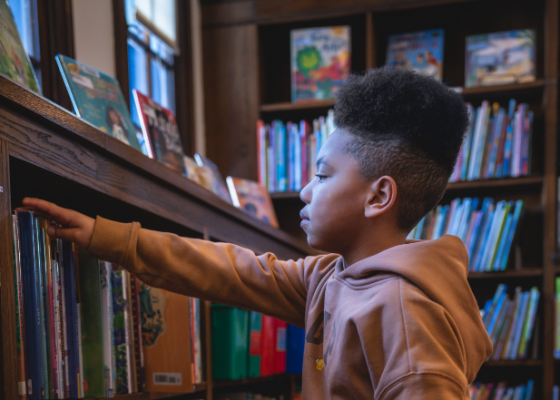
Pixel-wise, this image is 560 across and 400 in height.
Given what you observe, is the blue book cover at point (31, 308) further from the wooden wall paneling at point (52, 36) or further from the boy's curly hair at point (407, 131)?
the wooden wall paneling at point (52, 36)

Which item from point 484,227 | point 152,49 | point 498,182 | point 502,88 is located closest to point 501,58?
point 502,88

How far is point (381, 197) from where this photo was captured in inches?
35.5

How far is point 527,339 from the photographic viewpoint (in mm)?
2277

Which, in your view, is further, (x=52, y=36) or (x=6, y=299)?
(x=52, y=36)

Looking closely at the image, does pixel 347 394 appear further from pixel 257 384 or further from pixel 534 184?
pixel 534 184

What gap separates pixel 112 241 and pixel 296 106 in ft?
5.50

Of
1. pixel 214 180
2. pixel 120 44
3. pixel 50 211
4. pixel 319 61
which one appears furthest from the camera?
pixel 319 61

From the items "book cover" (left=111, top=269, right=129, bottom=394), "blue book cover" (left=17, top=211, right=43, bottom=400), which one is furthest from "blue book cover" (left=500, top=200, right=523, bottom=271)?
"blue book cover" (left=17, top=211, right=43, bottom=400)

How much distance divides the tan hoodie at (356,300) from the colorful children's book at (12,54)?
0.30 meters

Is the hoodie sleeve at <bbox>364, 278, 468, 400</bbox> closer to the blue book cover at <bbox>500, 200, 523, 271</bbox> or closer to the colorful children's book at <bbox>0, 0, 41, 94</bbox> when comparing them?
the colorful children's book at <bbox>0, 0, 41, 94</bbox>

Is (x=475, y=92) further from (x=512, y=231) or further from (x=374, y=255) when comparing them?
(x=374, y=255)

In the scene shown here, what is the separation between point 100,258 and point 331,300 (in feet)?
1.30

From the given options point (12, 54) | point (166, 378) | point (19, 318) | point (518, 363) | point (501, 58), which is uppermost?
point (501, 58)

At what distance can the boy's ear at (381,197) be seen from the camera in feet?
2.92
